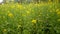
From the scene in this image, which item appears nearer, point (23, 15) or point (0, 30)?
point (0, 30)

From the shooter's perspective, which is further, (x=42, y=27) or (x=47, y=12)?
(x=47, y=12)

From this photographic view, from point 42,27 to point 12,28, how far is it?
23.5 inches

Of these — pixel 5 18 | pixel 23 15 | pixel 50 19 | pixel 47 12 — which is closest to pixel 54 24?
pixel 50 19

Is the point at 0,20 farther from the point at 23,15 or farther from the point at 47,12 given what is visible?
the point at 47,12

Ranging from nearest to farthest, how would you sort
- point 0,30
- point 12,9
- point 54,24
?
point 54,24
point 0,30
point 12,9

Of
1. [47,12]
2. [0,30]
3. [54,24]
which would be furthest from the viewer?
[47,12]

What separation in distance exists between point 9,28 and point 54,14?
3.02ft

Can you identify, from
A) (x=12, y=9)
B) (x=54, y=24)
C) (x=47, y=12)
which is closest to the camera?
(x=54, y=24)

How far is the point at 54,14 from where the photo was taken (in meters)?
4.10

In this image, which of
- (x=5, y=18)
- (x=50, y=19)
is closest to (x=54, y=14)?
(x=50, y=19)

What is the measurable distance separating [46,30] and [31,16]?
506 mm

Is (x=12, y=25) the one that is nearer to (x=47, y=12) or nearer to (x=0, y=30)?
(x=0, y=30)

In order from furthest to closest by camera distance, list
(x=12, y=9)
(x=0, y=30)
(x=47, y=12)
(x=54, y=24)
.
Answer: (x=12, y=9), (x=47, y=12), (x=0, y=30), (x=54, y=24)

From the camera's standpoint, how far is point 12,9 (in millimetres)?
5000
